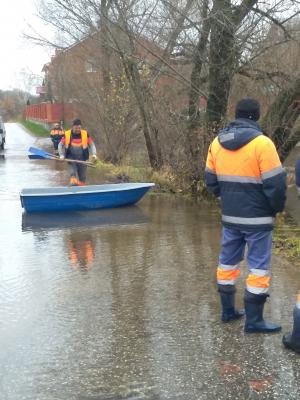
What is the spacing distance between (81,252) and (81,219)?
2235 mm

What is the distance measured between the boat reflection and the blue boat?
0.38 feet

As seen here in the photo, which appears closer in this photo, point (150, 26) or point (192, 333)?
point (192, 333)

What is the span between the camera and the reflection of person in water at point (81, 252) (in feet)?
22.3

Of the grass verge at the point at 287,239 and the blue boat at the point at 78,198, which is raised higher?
the blue boat at the point at 78,198

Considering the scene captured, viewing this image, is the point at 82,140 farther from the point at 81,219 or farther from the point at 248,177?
the point at 248,177

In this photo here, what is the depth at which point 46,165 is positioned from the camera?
19875 millimetres

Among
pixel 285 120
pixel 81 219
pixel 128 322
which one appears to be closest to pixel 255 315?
pixel 128 322

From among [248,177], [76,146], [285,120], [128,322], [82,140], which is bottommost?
[128,322]

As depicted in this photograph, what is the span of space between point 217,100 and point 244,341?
301 inches

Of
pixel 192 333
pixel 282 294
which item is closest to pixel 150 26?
pixel 282 294

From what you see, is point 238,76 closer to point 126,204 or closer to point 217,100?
point 217,100

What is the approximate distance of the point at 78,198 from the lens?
395 inches

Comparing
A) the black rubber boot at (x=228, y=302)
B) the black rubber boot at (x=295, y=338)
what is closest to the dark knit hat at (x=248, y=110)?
the black rubber boot at (x=228, y=302)

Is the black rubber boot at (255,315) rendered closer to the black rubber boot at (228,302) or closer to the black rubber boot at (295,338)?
the black rubber boot at (228,302)
